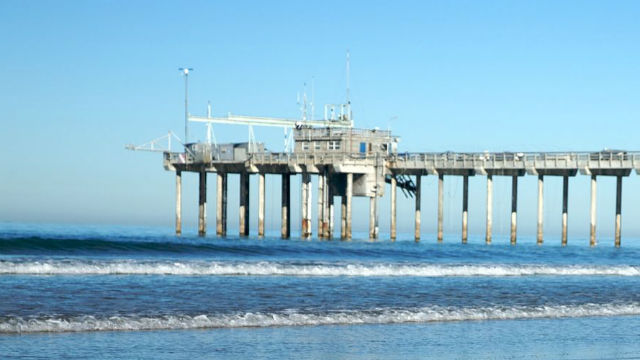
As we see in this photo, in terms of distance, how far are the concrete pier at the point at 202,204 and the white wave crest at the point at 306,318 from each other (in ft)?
122

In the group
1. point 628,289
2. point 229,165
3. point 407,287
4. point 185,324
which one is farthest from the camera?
point 229,165

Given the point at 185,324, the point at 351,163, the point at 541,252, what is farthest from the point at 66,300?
the point at 351,163

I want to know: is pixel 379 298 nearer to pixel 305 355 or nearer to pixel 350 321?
pixel 350 321

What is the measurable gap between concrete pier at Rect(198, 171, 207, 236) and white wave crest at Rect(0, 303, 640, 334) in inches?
1461

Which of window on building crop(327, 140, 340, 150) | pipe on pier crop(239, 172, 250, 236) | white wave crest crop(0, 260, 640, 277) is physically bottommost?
white wave crest crop(0, 260, 640, 277)

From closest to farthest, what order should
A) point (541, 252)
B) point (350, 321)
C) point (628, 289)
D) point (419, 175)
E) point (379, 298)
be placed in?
point (350, 321) < point (379, 298) < point (628, 289) < point (541, 252) < point (419, 175)

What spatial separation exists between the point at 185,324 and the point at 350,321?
337 cm

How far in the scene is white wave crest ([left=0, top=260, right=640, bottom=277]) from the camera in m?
28.4

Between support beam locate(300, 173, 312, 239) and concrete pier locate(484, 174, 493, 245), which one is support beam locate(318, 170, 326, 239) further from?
concrete pier locate(484, 174, 493, 245)

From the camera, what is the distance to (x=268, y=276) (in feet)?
96.2

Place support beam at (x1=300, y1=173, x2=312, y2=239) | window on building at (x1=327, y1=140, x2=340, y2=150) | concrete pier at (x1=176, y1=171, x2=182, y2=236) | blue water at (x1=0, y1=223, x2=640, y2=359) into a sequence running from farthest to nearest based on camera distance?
1. window on building at (x1=327, y1=140, x2=340, y2=150)
2. concrete pier at (x1=176, y1=171, x2=182, y2=236)
3. support beam at (x1=300, y1=173, x2=312, y2=239)
4. blue water at (x1=0, y1=223, x2=640, y2=359)

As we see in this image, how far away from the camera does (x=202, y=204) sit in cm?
5875

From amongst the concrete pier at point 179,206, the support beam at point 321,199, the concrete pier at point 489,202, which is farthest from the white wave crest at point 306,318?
the concrete pier at point 179,206

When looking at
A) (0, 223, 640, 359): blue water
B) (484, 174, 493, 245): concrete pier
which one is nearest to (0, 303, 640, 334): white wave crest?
(0, 223, 640, 359): blue water
